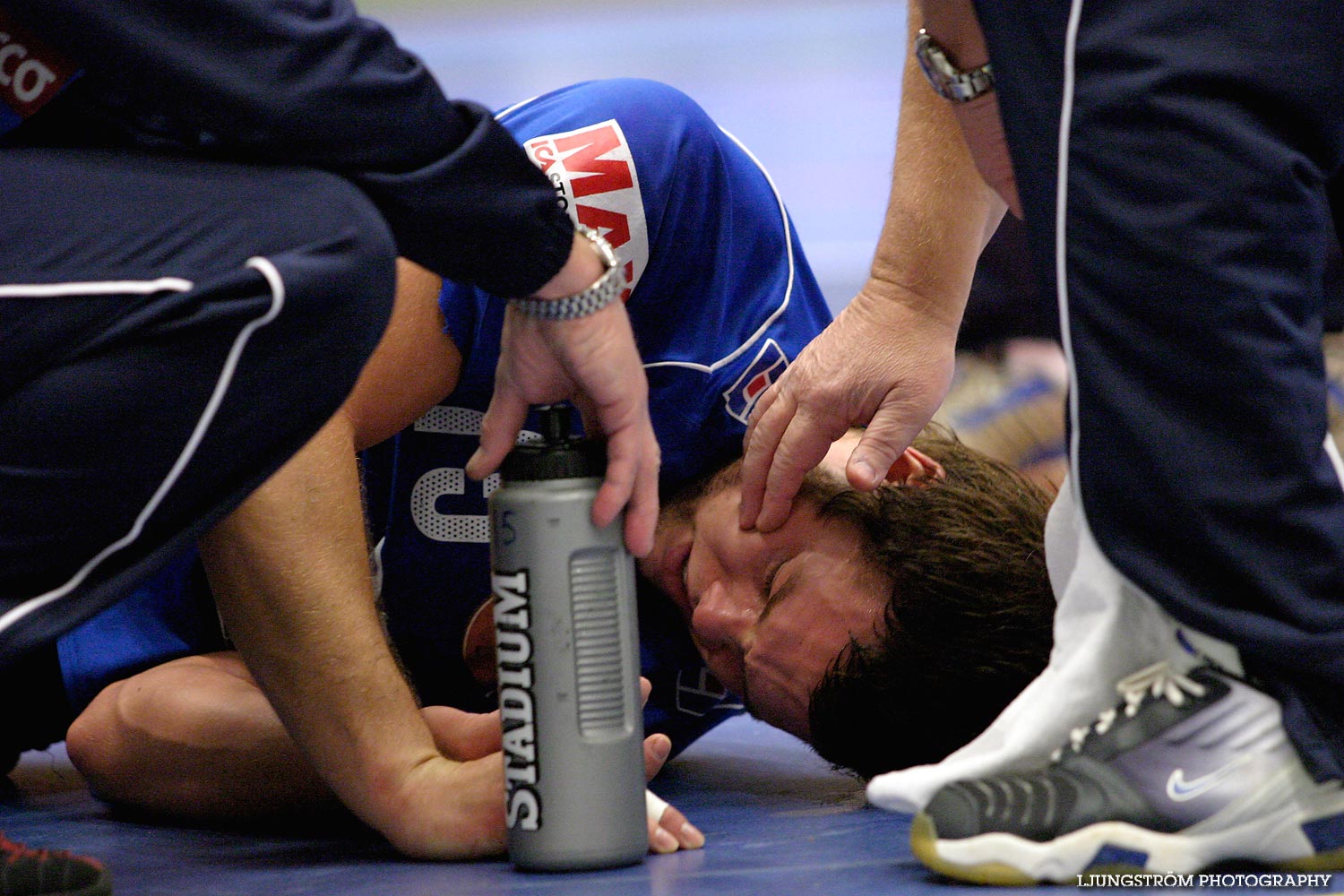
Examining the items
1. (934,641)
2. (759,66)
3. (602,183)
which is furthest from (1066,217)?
(759,66)

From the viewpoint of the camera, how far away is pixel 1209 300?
1.05 m

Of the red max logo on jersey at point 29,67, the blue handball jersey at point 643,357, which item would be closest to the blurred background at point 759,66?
the blue handball jersey at point 643,357

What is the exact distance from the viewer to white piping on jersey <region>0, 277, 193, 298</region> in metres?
0.98

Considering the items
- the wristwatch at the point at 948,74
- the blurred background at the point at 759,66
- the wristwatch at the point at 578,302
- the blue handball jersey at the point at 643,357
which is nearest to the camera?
the wristwatch at the point at 578,302

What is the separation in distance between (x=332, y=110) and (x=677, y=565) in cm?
84

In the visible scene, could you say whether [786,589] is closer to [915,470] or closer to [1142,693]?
[915,470]

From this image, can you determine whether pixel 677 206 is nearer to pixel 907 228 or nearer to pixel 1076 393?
pixel 907 228

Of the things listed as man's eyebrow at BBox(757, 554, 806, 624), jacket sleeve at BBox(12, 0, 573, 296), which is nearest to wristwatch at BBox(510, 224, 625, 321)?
jacket sleeve at BBox(12, 0, 573, 296)

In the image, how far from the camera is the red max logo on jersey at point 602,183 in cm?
169

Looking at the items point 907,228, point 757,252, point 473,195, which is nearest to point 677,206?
point 757,252

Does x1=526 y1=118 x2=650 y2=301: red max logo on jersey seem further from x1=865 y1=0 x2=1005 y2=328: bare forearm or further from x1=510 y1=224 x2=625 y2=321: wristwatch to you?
x1=510 y1=224 x2=625 y2=321: wristwatch

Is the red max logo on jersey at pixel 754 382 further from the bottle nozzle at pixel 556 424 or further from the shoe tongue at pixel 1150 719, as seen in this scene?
the shoe tongue at pixel 1150 719

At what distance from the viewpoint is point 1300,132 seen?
108 cm

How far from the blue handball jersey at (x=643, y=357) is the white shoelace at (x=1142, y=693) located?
72 cm
